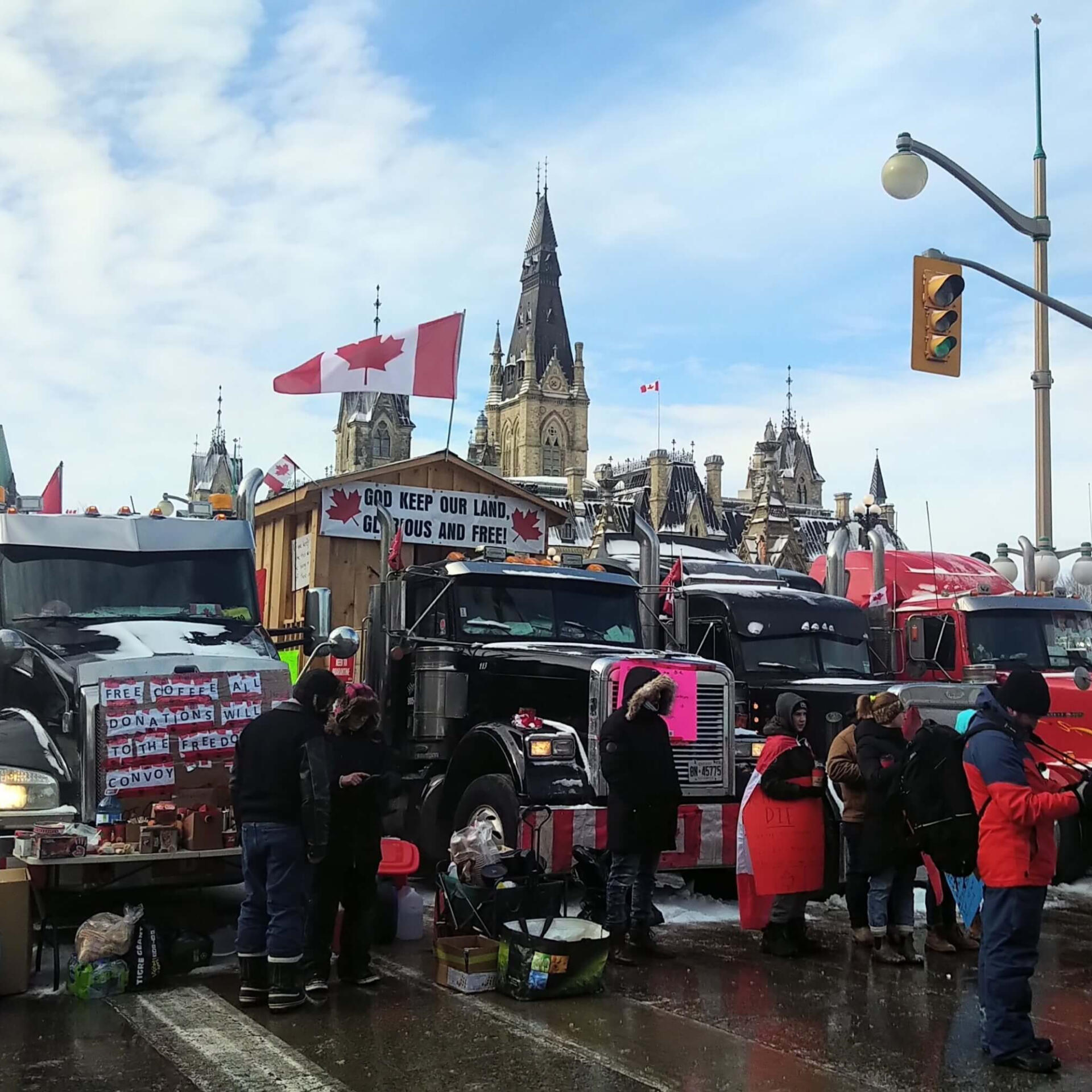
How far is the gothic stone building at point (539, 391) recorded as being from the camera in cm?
13800

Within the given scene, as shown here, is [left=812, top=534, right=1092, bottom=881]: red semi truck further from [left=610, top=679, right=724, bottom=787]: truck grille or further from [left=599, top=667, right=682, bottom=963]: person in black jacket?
[left=599, top=667, right=682, bottom=963]: person in black jacket

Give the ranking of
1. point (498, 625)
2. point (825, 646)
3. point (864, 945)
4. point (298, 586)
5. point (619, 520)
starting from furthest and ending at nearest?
point (619, 520), point (298, 586), point (825, 646), point (498, 625), point (864, 945)

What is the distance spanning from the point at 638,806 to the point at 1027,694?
275cm

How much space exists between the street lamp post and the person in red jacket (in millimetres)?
7597

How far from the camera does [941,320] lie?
1274 cm

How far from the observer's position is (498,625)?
1115 cm

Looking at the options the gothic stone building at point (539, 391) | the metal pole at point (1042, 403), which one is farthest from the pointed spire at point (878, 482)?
the metal pole at point (1042, 403)

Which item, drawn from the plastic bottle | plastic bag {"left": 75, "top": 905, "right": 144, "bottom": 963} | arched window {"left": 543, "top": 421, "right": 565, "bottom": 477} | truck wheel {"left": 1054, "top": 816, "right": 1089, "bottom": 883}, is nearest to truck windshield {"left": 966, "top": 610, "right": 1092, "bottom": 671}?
A: truck wheel {"left": 1054, "top": 816, "right": 1089, "bottom": 883}

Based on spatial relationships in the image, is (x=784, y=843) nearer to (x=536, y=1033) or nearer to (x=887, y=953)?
(x=887, y=953)

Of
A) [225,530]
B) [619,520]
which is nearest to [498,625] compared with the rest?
[225,530]

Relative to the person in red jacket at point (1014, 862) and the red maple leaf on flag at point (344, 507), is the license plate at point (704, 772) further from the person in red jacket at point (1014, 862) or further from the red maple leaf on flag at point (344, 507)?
the red maple leaf on flag at point (344, 507)

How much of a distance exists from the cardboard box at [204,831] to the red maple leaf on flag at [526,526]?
8.76 meters

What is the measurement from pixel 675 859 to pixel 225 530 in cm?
472

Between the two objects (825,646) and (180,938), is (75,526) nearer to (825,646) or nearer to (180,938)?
(180,938)
